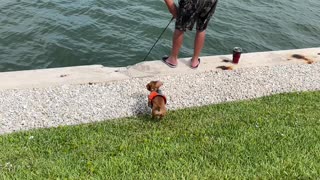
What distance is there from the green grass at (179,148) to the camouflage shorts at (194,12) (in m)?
1.43

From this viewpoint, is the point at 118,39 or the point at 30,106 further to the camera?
the point at 118,39

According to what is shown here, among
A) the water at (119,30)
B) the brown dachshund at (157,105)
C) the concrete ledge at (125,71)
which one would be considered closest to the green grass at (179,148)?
the brown dachshund at (157,105)

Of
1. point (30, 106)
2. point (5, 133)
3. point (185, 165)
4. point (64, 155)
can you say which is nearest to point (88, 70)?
point (30, 106)

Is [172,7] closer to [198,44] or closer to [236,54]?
[198,44]

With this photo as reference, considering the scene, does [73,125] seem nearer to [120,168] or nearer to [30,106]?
[30,106]

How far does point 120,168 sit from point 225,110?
80.5 inches

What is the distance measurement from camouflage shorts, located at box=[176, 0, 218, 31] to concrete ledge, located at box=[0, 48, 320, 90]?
814mm

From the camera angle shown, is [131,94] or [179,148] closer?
[179,148]

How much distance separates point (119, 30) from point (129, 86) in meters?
3.79

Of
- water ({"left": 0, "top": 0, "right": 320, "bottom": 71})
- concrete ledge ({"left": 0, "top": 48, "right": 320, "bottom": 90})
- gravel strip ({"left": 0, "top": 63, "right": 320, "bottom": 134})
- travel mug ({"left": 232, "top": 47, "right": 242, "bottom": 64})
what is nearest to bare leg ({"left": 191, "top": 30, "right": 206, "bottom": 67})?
concrete ledge ({"left": 0, "top": 48, "right": 320, "bottom": 90})

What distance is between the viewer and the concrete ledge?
19.8 ft

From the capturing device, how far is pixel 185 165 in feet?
13.9

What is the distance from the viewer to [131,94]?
593 centimetres

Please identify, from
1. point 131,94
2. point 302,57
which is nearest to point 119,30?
point 131,94
